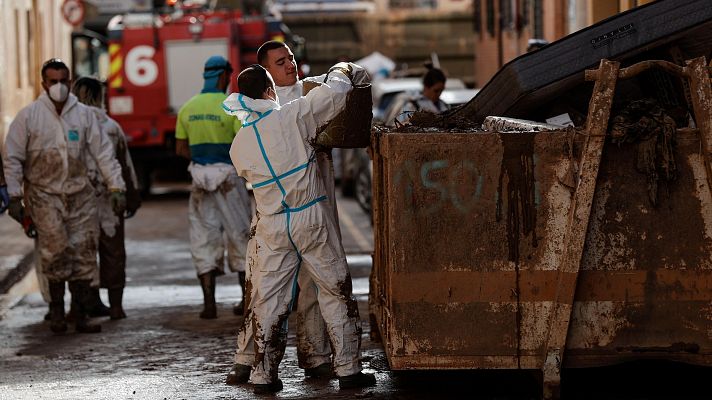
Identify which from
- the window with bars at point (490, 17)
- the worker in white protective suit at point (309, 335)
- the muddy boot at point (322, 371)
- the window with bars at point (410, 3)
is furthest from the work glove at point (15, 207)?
the window with bars at point (410, 3)

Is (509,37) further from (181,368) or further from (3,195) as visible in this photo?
(181,368)

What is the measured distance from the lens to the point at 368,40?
4397 centimetres

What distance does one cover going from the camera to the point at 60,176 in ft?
34.0

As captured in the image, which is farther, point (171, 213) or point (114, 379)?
point (171, 213)

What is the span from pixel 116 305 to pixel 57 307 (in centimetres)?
67

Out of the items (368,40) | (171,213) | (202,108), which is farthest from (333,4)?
(202,108)

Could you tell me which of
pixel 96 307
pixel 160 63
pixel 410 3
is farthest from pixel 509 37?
pixel 96 307

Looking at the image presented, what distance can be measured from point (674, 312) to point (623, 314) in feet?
0.80

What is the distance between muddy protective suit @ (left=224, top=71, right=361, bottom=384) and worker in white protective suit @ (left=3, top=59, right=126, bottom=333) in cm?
277

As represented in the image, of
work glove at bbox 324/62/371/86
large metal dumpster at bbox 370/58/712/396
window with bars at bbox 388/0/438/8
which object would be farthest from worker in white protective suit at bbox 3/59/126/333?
window with bars at bbox 388/0/438/8

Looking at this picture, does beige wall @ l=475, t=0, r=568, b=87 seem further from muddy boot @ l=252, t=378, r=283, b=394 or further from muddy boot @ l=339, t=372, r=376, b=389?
muddy boot @ l=252, t=378, r=283, b=394

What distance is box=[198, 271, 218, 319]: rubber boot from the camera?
10.8m

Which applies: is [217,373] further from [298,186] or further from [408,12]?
[408,12]

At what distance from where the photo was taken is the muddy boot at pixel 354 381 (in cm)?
778
